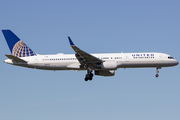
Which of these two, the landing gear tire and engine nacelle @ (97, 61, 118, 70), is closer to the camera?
engine nacelle @ (97, 61, 118, 70)

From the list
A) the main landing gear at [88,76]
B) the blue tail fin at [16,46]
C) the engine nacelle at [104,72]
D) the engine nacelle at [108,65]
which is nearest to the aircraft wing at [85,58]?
the engine nacelle at [108,65]

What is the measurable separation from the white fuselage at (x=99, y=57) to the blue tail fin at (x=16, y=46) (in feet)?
7.05

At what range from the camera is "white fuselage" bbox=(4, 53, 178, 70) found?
62.2 meters

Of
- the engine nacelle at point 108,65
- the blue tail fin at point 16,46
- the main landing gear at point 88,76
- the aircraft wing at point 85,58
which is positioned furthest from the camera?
the blue tail fin at point 16,46

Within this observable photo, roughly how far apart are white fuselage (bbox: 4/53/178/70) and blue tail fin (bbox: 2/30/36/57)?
2150 mm

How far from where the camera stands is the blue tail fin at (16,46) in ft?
213

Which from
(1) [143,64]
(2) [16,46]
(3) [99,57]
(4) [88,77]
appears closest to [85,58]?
(3) [99,57]

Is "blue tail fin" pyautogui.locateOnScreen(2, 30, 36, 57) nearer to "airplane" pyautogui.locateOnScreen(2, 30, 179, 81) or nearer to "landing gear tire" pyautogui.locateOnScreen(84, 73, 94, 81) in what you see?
"airplane" pyautogui.locateOnScreen(2, 30, 179, 81)

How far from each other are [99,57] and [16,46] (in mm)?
16287

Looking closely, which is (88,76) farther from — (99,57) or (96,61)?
(99,57)

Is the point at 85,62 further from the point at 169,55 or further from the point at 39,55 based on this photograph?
the point at 169,55

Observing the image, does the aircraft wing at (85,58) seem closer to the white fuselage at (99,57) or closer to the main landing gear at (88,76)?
the white fuselage at (99,57)

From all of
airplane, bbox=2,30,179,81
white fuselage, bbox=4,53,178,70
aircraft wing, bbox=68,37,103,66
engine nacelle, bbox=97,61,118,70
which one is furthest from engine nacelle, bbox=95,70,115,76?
aircraft wing, bbox=68,37,103,66

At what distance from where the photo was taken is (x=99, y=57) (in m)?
62.8
